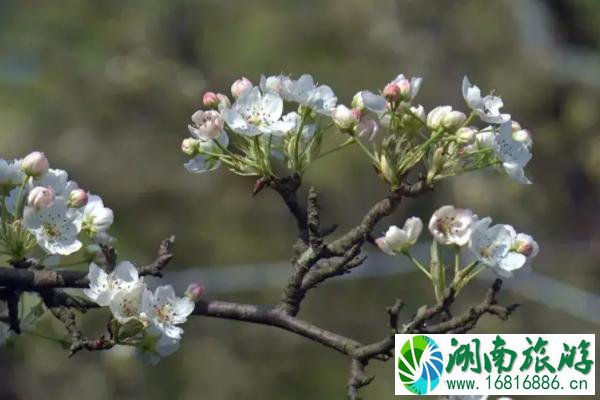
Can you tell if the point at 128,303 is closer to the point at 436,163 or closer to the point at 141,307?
the point at 141,307

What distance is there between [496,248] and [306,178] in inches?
145

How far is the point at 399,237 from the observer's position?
1.15 m

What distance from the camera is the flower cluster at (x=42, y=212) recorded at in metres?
1.18

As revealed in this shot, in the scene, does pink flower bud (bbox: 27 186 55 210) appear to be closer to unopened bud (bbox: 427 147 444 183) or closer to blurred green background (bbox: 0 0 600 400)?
unopened bud (bbox: 427 147 444 183)

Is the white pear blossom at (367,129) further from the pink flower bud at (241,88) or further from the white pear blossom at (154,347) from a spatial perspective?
the white pear blossom at (154,347)

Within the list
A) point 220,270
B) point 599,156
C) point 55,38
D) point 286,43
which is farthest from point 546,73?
point 55,38

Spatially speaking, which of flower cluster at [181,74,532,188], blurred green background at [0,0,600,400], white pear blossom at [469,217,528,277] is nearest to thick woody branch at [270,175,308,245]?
flower cluster at [181,74,532,188]

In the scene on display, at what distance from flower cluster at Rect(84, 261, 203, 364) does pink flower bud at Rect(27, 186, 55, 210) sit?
0.31 ft

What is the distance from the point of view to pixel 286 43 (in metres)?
6.51

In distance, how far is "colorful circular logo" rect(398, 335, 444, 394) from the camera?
1.27 metres

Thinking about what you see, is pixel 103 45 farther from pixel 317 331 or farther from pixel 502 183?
pixel 317 331

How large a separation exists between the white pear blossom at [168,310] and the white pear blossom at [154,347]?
0.02 metres

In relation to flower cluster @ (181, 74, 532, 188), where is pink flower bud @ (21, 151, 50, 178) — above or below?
below

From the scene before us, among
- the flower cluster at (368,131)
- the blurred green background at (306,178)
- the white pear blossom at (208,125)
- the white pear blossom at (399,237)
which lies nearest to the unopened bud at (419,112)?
the flower cluster at (368,131)
